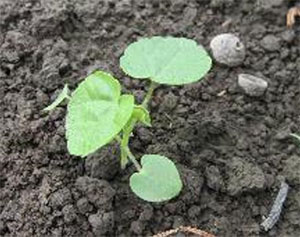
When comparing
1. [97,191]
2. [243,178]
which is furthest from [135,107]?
[243,178]

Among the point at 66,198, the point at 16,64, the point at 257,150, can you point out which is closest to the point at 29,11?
the point at 16,64

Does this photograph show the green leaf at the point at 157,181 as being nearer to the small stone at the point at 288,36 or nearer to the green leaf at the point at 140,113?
the green leaf at the point at 140,113

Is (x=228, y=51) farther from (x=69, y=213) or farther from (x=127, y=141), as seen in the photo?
(x=69, y=213)

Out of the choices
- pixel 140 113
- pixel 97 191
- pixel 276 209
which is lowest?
pixel 276 209

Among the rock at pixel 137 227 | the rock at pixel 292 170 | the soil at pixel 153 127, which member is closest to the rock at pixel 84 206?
the soil at pixel 153 127

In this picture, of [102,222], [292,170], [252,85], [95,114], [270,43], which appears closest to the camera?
[95,114]

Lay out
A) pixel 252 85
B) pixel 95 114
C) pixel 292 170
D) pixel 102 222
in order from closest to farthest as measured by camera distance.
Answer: pixel 95 114 < pixel 102 222 < pixel 292 170 < pixel 252 85
